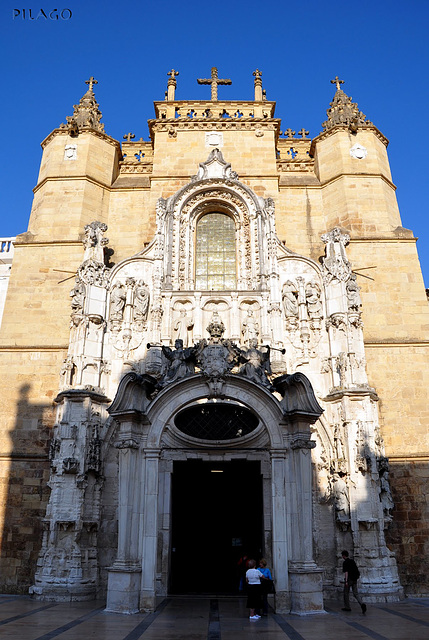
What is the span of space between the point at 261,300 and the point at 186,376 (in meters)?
5.90

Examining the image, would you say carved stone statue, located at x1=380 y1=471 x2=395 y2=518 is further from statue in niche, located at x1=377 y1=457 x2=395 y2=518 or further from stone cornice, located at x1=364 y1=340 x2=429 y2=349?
stone cornice, located at x1=364 y1=340 x2=429 y2=349

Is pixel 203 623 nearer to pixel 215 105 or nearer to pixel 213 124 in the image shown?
pixel 213 124

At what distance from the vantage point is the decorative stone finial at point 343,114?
2142cm

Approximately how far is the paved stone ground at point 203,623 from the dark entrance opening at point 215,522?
11.2ft

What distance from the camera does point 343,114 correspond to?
2175cm

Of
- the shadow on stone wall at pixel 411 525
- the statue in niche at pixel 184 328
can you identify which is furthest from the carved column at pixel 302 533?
the statue in niche at pixel 184 328

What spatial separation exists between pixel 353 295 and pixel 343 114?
9074mm

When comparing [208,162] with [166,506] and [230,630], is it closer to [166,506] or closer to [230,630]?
[166,506]

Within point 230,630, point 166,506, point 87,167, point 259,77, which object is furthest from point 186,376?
point 259,77

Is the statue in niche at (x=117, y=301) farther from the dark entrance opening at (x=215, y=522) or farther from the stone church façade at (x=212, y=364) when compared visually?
the dark entrance opening at (x=215, y=522)

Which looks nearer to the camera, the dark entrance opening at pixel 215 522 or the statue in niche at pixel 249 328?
the dark entrance opening at pixel 215 522

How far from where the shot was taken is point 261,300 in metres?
17.7

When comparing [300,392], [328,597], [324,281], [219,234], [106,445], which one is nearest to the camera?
[300,392]

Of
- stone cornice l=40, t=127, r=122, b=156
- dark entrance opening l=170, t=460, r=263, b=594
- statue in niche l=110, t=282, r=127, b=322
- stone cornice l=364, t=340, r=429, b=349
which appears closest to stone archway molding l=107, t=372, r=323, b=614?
dark entrance opening l=170, t=460, r=263, b=594
